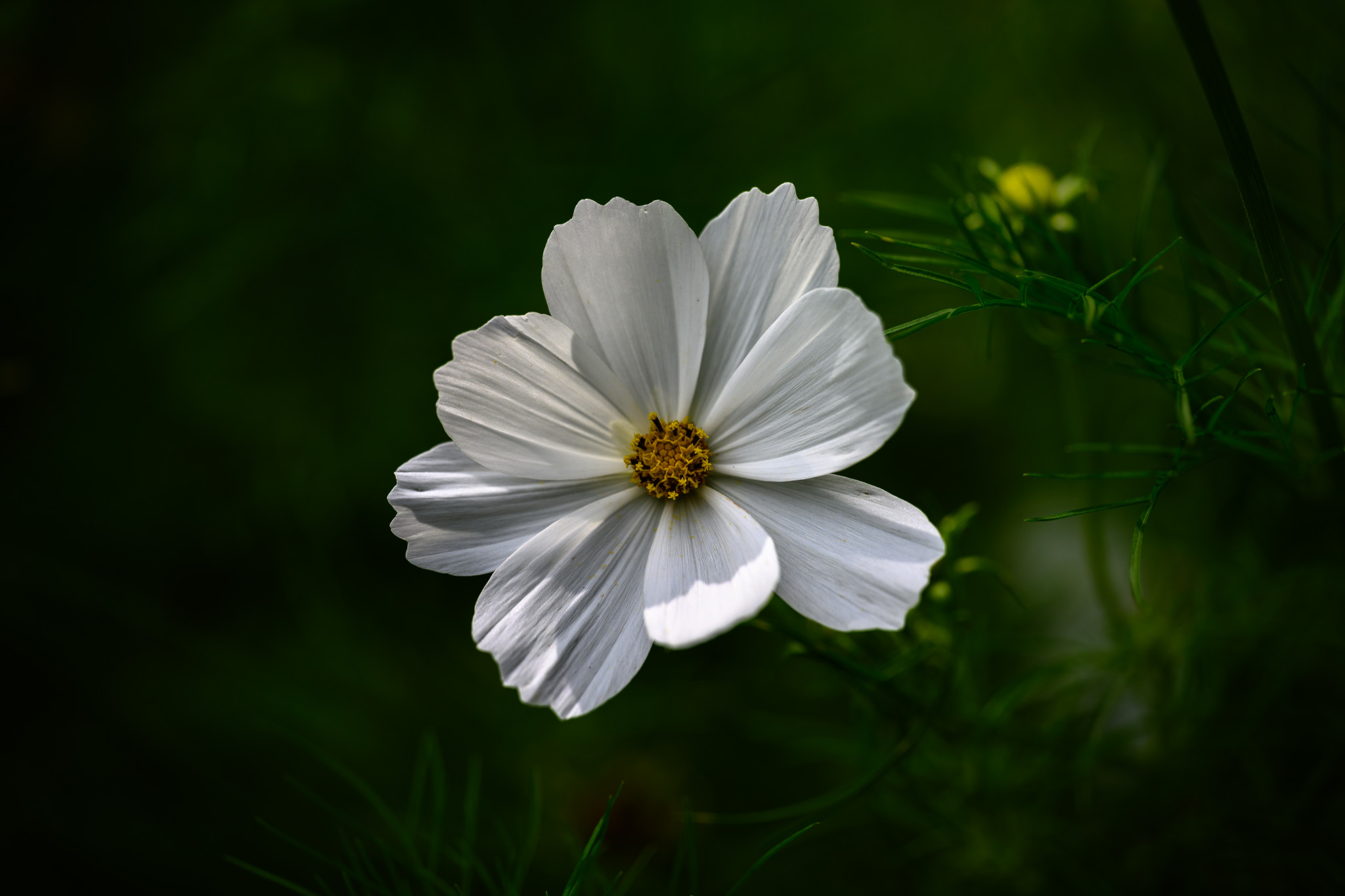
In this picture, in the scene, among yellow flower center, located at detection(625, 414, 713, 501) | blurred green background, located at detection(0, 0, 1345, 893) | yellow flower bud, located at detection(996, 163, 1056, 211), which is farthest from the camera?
blurred green background, located at detection(0, 0, 1345, 893)

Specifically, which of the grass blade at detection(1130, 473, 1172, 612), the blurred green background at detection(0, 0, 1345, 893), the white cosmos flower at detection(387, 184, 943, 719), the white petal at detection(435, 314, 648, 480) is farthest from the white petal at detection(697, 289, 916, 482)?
the blurred green background at detection(0, 0, 1345, 893)

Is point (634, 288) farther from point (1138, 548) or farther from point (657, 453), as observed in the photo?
point (1138, 548)

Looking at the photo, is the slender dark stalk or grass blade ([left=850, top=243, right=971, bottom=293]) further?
grass blade ([left=850, top=243, right=971, bottom=293])

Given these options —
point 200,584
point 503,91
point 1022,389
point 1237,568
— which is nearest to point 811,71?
point 503,91

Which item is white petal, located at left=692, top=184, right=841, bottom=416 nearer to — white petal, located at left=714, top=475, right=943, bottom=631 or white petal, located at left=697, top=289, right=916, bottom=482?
white petal, located at left=697, top=289, right=916, bottom=482

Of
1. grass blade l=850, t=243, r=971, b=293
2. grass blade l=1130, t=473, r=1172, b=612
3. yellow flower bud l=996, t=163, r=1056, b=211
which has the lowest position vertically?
grass blade l=1130, t=473, r=1172, b=612

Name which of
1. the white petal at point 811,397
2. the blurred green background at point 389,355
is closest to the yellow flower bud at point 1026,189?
the white petal at point 811,397

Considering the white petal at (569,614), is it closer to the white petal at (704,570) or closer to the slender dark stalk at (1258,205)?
the white petal at (704,570)

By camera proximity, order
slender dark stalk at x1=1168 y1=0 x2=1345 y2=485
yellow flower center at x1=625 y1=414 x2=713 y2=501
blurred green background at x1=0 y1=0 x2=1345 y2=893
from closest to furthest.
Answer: slender dark stalk at x1=1168 y1=0 x2=1345 y2=485 → yellow flower center at x1=625 y1=414 x2=713 y2=501 → blurred green background at x1=0 y1=0 x2=1345 y2=893
